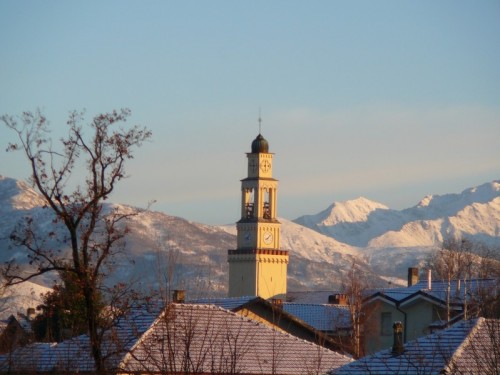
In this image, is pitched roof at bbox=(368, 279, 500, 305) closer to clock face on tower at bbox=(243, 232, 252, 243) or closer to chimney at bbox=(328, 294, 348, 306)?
chimney at bbox=(328, 294, 348, 306)

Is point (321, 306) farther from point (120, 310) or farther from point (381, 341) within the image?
point (120, 310)

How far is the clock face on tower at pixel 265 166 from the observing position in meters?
131

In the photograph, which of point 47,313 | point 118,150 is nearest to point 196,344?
point 47,313

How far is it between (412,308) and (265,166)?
65244mm

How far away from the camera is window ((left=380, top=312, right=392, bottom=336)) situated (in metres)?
68.7

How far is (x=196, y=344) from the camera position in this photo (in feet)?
132

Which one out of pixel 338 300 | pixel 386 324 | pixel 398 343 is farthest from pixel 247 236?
pixel 398 343

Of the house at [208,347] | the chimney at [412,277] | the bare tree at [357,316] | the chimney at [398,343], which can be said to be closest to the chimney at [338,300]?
the chimney at [412,277]

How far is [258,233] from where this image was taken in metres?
130

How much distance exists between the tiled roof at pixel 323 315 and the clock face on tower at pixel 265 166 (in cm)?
5545

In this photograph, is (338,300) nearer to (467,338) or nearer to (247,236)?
(247,236)

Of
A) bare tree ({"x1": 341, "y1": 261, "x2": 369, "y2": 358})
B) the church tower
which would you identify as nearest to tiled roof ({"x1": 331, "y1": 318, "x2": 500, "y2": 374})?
bare tree ({"x1": 341, "y1": 261, "x2": 369, "y2": 358})

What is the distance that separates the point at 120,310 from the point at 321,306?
42.7 m

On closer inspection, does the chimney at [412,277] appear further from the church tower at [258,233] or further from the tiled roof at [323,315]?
the church tower at [258,233]
